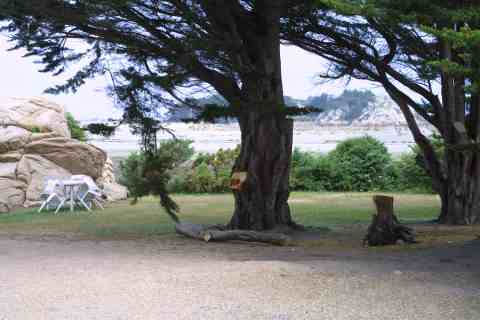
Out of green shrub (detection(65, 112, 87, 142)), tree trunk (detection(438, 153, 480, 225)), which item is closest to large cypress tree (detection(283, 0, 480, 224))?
tree trunk (detection(438, 153, 480, 225))

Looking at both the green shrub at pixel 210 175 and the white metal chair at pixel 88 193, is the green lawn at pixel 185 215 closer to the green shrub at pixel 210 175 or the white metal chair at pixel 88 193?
the white metal chair at pixel 88 193

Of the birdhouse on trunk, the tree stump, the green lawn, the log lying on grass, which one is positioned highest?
the birdhouse on trunk

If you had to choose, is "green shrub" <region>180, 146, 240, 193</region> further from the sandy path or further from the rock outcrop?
the sandy path

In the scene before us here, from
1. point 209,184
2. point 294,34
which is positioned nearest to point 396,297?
point 294,34

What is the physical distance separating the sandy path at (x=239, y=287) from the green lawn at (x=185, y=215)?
16.3 feet

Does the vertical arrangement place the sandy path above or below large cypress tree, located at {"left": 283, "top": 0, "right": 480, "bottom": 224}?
below

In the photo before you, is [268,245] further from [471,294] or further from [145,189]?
[471,294]

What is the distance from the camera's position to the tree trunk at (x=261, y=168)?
11961 millimetres

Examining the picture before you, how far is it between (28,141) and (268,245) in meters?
11.8

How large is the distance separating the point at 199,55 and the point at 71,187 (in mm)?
9165

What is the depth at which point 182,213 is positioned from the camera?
16781 mm

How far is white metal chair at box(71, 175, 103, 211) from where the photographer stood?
1748 cm

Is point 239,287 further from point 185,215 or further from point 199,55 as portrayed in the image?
point 185,215

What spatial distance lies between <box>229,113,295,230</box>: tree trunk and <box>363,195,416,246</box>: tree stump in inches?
89.4
